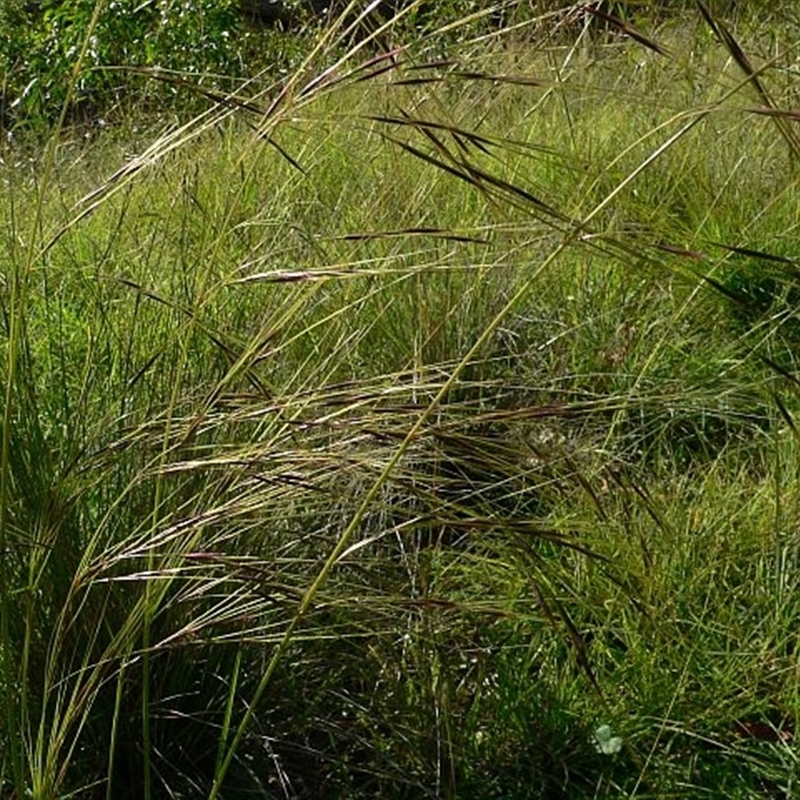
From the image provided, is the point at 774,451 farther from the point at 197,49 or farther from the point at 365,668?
the point at 197,49

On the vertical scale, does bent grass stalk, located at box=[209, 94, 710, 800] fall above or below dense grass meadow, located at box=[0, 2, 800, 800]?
above

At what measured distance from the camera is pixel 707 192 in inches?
145

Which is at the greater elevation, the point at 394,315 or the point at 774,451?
the point at 394,315

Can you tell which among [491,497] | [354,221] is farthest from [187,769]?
[354,221]

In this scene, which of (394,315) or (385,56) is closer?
(385,56)

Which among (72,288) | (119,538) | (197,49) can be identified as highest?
(119,538)

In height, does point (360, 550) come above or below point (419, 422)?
below

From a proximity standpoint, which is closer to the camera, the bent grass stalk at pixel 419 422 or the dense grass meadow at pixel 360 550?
the bent grass stalk at pixel 419 422

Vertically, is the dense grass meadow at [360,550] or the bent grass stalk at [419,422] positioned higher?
the bent grass stalk at [419,422]

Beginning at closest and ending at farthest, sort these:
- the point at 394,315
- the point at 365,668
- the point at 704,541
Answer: the point at 365,668 → the point at 704,541 → the point at 394,315

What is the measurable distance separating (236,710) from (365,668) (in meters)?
0.20

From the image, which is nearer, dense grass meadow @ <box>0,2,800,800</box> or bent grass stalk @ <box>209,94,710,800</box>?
bent grass stalk @ <box>209,94,710,800</box>

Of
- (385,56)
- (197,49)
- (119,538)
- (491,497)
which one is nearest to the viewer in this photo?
(385,56)

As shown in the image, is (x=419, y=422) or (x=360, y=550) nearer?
(x=419, y=422)
